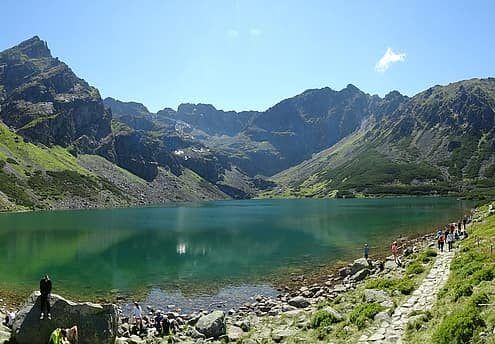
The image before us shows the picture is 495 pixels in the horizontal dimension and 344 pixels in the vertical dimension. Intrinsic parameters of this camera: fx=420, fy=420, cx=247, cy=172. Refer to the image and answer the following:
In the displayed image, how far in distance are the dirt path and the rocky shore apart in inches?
60.6

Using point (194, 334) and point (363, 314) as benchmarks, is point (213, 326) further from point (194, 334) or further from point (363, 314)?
point (363, 314)

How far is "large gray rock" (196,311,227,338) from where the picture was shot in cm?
2877

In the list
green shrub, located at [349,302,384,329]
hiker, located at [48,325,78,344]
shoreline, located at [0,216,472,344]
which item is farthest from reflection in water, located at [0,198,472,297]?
hiker, located at [48,325,78,344]

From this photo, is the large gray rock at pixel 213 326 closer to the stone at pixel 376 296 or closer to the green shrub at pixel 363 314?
the green shrub at pixel 363 314

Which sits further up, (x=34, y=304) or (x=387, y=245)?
(x=34, y=304)

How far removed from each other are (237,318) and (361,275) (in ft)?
57.9

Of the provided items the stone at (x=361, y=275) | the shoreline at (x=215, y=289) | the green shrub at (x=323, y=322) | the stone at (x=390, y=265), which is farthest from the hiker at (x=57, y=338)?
the stone at (x=390, y=265)

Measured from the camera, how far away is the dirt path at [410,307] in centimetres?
2005

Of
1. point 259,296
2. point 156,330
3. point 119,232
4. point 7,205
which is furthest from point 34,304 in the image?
point 7,205

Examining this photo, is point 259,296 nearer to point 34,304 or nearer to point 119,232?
point 34,304

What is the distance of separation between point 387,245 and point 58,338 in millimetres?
67080

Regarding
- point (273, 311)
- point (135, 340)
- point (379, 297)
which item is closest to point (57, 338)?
point (135, 340)

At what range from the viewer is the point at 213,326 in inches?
1145

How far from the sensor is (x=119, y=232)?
107 m
